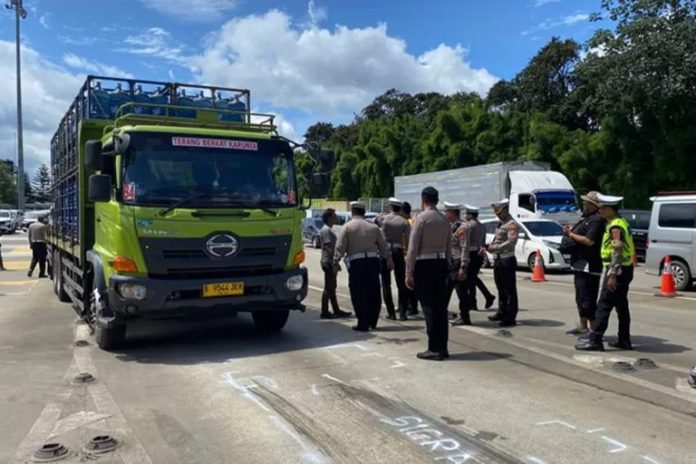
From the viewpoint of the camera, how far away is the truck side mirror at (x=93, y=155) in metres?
7.73

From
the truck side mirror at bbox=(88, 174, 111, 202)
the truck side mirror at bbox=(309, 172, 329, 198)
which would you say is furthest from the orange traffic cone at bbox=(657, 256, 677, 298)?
the truck side mirror at bbox=(88, 174, 111, 202)

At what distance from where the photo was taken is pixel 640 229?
21.8m

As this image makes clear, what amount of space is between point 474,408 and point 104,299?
469 centimetres

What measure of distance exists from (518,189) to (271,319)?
63.1 ft

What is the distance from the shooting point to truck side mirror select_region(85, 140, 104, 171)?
25.4 ft

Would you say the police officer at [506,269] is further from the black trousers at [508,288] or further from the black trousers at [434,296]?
the black trousers at [434,296]

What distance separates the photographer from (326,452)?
464 cm

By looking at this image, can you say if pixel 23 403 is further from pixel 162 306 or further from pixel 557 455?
pixel 557 455

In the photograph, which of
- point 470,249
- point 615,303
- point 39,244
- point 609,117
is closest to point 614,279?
point 615,303

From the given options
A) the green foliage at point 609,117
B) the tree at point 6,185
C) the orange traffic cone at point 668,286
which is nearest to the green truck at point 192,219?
the orange traffic cone at point 668,286

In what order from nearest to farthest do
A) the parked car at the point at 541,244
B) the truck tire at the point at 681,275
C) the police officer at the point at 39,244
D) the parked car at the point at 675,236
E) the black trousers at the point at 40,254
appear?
the parked car at the point at 675,236 → the truck tire at the point at 681,275 → the parked car at the point at 541,244 → the police officer at the point at 39,244 → the black trousers at the point at 40,254

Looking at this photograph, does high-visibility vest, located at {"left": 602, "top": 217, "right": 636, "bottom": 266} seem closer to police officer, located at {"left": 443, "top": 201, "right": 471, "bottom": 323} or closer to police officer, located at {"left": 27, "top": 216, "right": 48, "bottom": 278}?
police officer, located at {"left": 443, "top": 201, "right": 471, "bottom": 323}

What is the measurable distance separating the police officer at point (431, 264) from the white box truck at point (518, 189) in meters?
18.3

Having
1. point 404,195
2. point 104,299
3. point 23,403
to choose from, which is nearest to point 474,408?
point 23,403
